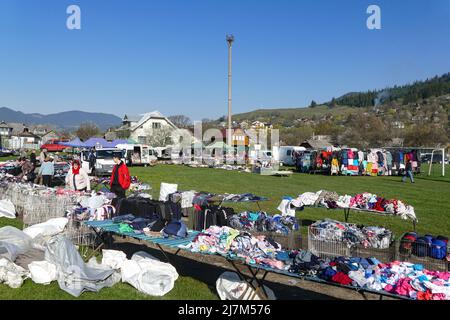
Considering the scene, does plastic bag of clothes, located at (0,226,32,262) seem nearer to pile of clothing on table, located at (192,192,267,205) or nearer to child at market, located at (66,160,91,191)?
child at market, located at (66,160,91,191)

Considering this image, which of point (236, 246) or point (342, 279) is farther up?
point (236, 246)

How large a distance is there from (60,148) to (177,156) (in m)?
28.4

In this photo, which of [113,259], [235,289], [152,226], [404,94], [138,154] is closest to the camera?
[235,289]

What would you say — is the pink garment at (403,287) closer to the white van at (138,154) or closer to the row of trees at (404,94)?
the white van at (138,154)

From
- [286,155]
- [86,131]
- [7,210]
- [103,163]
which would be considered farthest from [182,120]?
[7,210]

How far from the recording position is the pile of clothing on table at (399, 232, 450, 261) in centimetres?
675

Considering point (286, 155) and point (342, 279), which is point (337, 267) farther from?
point (286, 155)

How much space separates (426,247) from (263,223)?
284 cm

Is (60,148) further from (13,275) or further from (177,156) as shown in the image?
(13,275)

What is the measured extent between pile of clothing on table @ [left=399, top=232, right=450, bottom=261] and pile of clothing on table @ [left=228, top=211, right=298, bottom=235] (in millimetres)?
1959

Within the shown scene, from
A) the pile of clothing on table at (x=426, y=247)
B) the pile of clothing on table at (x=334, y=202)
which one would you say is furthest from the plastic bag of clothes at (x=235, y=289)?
the pile of clothing on table at (x=334, y=202)

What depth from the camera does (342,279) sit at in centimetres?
497
